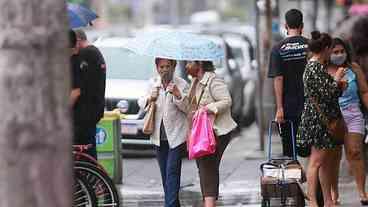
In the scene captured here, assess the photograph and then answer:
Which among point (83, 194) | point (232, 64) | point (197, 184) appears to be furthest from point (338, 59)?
point (232, 64)

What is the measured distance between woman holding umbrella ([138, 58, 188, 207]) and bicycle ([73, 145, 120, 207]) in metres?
0.94

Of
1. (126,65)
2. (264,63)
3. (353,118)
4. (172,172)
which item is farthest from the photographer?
(264,63)

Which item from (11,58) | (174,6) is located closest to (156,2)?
(174,6)

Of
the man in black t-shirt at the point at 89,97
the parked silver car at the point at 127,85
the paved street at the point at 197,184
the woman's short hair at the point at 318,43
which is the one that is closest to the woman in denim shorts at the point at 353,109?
the paved street at the point at 197,184

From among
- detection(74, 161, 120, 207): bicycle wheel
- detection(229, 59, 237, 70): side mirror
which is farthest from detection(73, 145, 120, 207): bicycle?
detection(229, 59, 237, 70): side mirror

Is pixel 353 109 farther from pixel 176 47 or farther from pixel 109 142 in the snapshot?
pixel 109 142

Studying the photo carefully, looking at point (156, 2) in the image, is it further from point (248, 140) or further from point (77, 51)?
point (77, 51)

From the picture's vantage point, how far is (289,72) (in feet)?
33.8

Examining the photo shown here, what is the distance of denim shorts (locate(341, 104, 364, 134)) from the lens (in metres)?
10.7

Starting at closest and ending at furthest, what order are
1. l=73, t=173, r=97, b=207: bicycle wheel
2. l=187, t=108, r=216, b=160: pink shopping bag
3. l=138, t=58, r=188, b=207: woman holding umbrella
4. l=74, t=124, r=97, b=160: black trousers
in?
1. l=73, t=173, r=97, b=207: bicycle wheel
2. l=187, t=108, r=216, b=160: pink shopping bag
3. l=74, t=124, r=97, b=160: black trousers
4. l=138, t=58, r=188, b=207: woman holding umbrella

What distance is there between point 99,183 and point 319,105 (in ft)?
7.05

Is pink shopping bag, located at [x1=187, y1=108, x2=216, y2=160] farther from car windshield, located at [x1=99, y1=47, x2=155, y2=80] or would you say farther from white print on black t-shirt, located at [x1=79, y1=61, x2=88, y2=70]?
car windshield, located at [x1=99, y1=47, x2=155, y2=80]

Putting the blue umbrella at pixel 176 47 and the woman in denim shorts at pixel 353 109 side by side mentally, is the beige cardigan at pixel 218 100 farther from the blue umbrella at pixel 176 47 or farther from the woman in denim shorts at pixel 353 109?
the woman in denim shorts at pixel 353 109

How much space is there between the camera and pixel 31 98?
157 inches
